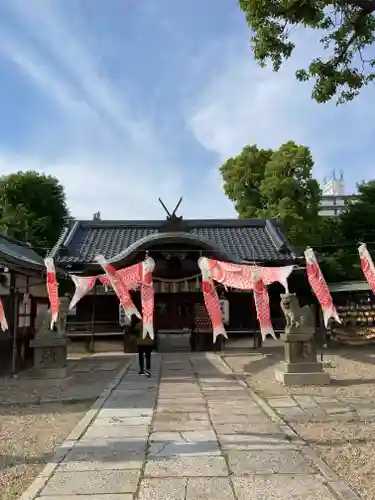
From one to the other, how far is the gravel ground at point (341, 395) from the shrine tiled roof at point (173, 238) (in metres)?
4.15

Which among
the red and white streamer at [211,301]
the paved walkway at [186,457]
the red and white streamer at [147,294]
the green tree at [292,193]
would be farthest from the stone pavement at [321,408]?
the green tree at [292,193]

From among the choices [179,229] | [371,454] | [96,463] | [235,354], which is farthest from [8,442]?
[179,229]

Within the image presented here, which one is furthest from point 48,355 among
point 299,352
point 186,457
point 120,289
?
point 186,457

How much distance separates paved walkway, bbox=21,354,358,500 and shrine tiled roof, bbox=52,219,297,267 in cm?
899

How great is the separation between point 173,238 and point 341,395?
9382 mm

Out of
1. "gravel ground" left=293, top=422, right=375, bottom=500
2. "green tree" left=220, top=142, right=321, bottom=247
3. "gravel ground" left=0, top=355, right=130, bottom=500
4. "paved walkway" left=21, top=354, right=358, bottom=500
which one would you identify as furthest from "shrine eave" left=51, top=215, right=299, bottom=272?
"gravel ground" left=293, top=422, right=375, bottom=500

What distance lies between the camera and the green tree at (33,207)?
2755 cm

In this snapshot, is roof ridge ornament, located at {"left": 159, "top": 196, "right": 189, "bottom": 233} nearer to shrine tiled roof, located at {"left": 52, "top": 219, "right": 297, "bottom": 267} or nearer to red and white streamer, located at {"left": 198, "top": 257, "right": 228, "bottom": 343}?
shrine tiled roof, located at {"left": 52, "top": 219, "right": 297, "bottom": 267}

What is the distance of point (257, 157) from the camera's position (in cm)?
2744

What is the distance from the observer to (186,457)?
5.76 metres

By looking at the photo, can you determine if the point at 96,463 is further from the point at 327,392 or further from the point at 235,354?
the point at 235,354

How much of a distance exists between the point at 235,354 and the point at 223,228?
769 cm

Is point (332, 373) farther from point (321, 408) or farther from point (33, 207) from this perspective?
point (33, 207)

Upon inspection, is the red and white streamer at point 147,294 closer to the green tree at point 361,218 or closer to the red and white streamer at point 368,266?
the red and white streamer at point 368,266
